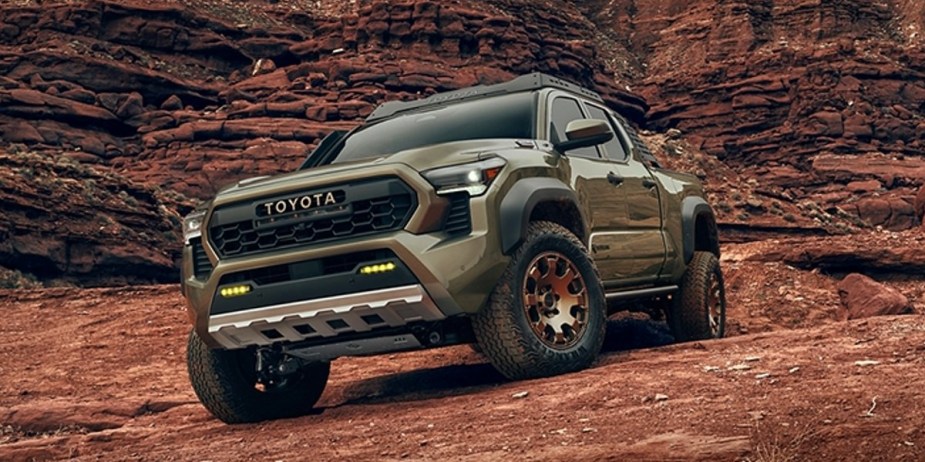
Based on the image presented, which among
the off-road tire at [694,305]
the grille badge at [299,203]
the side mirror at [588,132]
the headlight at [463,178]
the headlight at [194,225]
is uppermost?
the side mirror at [588,132]

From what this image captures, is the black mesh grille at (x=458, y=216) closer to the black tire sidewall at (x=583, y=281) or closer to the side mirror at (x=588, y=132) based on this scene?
the black tire sidewall at (x=583, y=281)

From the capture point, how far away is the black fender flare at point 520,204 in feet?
21.4

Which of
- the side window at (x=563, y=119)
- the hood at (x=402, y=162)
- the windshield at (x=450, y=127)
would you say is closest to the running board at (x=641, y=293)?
the side window at (x=563, y=119)

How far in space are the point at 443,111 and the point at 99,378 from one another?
5.51 m

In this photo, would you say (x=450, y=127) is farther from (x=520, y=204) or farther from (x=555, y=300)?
(x=555, y=300)

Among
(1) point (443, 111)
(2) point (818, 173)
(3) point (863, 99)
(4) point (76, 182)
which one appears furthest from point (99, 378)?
(3) point (863, 99)

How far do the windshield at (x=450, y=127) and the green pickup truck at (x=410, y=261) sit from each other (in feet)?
0.06

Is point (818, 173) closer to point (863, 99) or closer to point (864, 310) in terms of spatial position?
point (863, 99)

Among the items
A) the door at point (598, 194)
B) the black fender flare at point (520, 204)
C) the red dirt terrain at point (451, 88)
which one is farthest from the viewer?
the door at point (598, 194)

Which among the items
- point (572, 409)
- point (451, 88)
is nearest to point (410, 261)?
point (572, 409)

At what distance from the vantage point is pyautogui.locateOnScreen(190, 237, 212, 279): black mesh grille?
22.8ft

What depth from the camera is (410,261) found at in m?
6.16

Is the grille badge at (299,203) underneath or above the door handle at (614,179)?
above

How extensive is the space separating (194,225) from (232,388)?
1.07m
